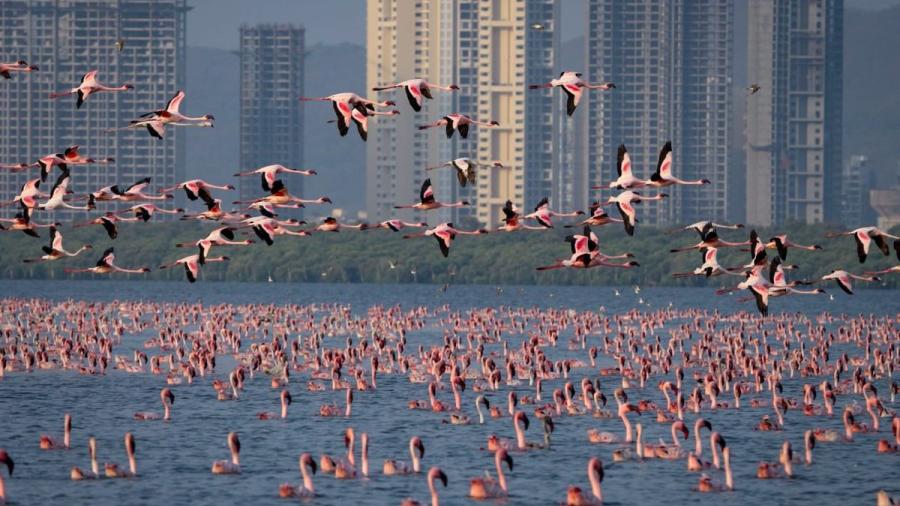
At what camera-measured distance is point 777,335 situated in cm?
8006

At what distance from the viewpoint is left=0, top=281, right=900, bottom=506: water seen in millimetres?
35781

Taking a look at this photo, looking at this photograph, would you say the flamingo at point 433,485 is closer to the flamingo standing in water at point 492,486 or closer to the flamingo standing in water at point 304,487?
the flamingo standing in water at point 492,486

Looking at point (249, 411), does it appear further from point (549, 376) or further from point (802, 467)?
point (802, 467)

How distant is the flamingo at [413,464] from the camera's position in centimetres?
3712

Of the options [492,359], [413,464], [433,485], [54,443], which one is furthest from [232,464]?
[492,359]

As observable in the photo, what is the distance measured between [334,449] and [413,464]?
12.7ft

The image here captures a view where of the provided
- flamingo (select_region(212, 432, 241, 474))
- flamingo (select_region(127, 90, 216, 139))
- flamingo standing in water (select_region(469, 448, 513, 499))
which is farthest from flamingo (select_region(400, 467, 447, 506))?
flamingo (select_region(127, 90, 216, 139))

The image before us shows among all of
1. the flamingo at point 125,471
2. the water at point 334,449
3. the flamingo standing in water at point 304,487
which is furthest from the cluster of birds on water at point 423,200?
the flamingo standing in water at point 304,487

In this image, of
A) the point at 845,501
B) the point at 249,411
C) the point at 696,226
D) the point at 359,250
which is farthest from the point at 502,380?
the point at 359,250

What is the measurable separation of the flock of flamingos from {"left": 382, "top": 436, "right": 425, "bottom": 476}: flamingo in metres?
0.04

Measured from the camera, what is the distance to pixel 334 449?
41.8 meters

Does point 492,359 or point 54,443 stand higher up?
point 492,359

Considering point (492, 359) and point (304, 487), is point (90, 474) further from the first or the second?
point (492, 359)

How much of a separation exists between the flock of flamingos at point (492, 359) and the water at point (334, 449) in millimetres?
384
